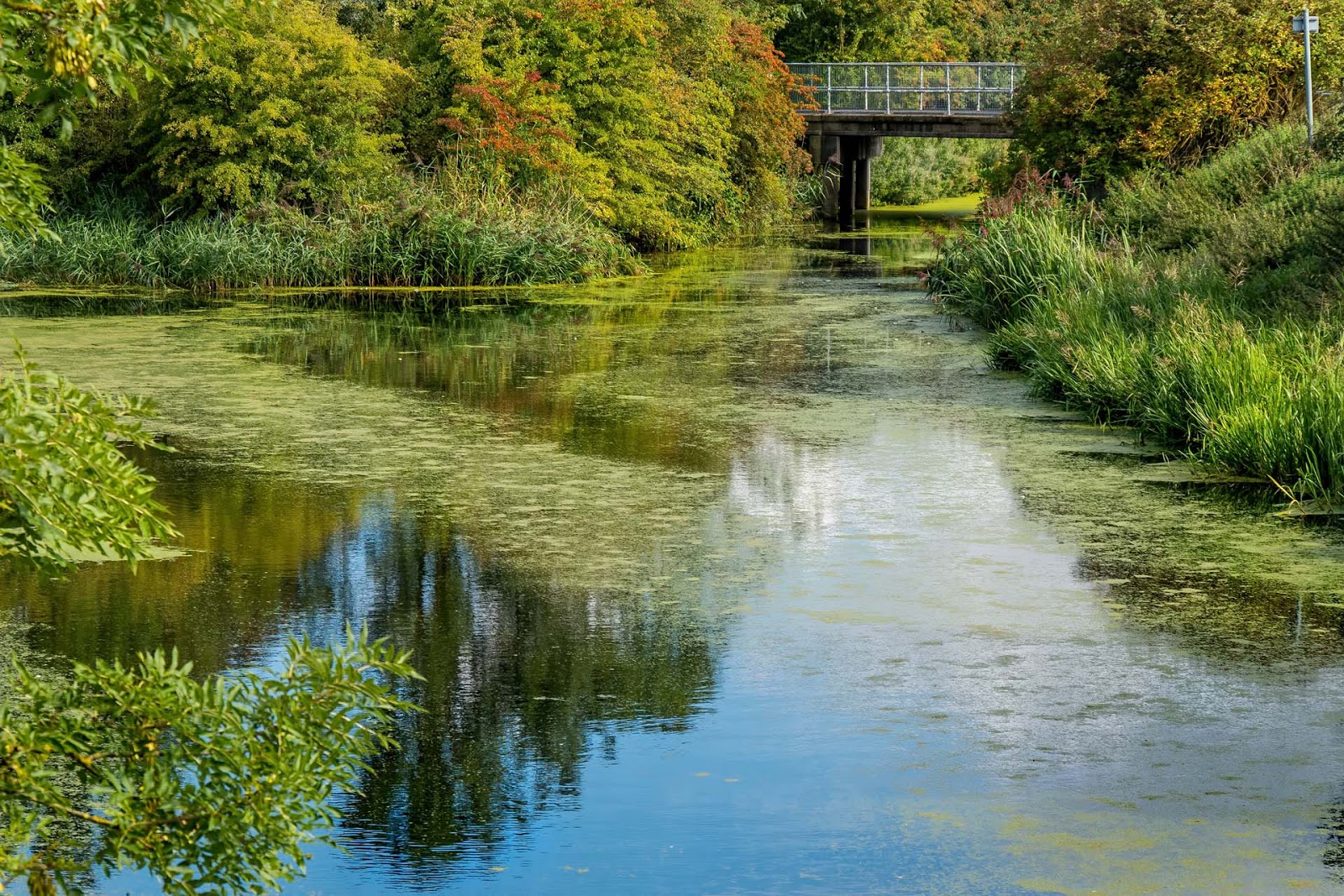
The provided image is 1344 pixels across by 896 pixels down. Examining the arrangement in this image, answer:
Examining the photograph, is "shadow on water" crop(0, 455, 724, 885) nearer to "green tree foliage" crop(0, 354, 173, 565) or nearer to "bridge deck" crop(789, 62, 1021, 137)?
"green tree foliage" crop(0, 354, 173, 565)

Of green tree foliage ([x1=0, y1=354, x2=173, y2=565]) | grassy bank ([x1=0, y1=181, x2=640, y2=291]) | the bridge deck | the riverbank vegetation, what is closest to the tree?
green tree foliage ([x1=0, y1=354, x2=173, y2=565])

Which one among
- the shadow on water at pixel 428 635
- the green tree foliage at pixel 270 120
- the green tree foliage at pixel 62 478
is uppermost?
the green tree foliage at pixel 270 120

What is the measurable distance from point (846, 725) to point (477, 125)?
16910mm

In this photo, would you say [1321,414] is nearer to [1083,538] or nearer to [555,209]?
[1083,538]

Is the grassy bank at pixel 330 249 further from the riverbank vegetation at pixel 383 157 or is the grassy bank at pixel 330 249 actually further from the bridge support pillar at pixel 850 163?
the bridge support pillar at pixel 850 163

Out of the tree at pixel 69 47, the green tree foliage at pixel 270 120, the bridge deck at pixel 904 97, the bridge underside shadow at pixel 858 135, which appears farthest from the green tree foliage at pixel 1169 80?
the tree at pixel 69 47

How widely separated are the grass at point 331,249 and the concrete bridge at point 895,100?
13.2m

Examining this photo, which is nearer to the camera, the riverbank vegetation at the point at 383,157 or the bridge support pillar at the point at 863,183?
the riverbank vegetation at the point at 383,157

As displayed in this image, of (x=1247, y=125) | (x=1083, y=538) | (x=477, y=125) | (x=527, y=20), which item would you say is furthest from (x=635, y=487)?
(x=527, y=20)

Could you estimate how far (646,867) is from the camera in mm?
3855

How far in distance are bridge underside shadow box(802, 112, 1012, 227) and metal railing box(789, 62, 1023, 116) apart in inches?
9.7

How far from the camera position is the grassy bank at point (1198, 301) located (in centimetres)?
817

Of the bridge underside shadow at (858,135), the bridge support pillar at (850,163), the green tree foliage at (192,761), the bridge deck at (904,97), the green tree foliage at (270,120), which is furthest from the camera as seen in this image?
the bridge support pillar at (850,163)

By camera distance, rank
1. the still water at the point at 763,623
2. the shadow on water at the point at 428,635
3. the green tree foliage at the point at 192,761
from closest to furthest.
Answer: the green tree foliage at the point at 192,761
the still water at the point at 763,623
the shadow on water at the point at 428,635
